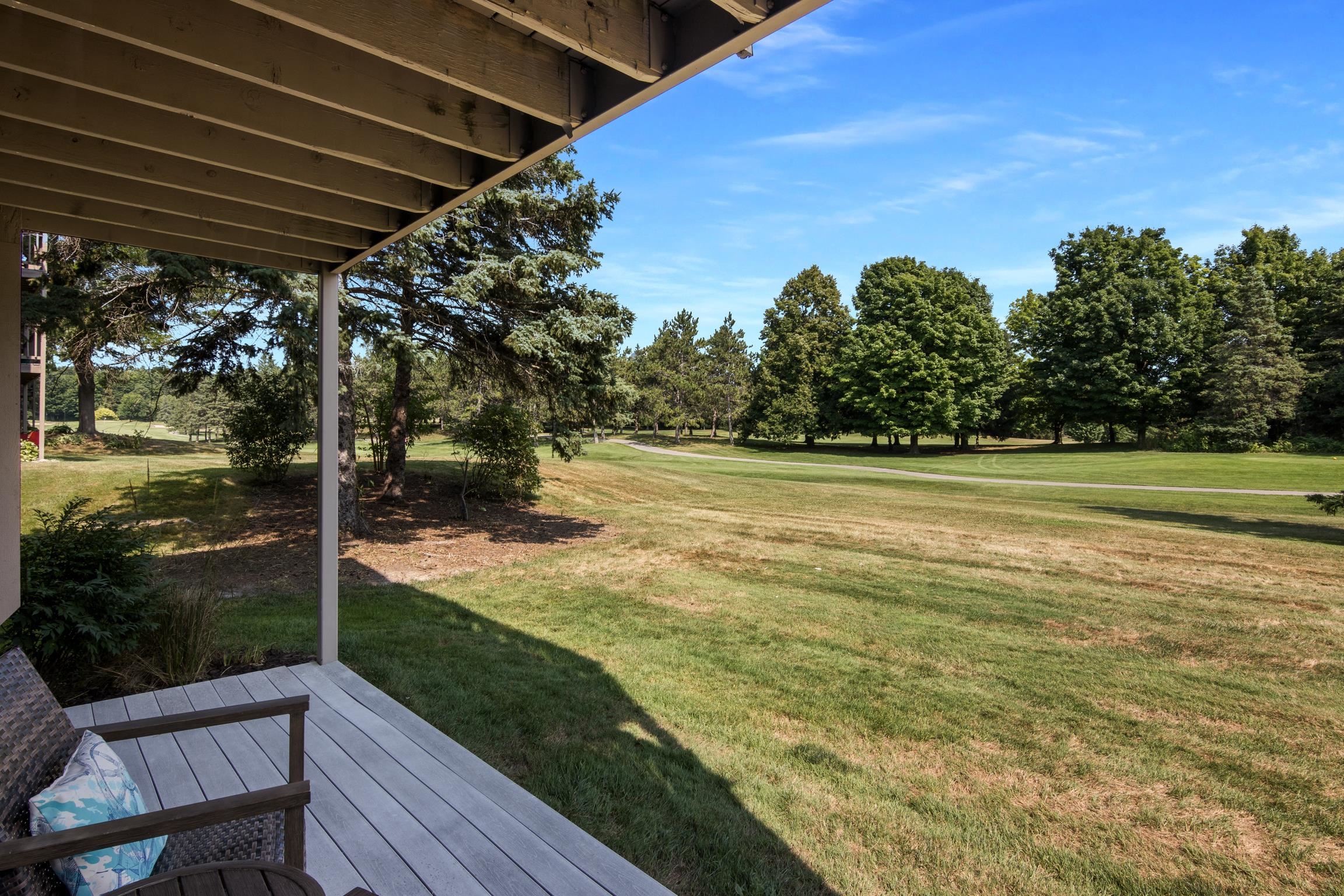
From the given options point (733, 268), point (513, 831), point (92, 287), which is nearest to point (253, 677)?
point (513, 831)

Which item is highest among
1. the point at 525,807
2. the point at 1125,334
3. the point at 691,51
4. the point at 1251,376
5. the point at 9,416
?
the point at 1125,334

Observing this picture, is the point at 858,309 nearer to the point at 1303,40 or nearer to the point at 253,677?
the point at 1303,40

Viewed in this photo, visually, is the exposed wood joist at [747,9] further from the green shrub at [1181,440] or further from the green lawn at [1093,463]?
the green shrub at [1181,440]

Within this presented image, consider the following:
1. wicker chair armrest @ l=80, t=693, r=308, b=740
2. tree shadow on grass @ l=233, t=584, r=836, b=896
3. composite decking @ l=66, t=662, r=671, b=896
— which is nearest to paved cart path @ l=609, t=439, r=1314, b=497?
tree shadow on grass @ l=233, t=584, r=836, b=896

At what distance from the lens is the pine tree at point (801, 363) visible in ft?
118

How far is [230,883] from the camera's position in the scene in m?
1.32

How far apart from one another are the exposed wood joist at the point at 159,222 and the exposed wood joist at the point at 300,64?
1435 mm

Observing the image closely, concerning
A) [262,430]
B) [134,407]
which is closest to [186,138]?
[262,430]

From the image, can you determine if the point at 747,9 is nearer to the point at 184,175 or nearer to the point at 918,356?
the point at 184,175

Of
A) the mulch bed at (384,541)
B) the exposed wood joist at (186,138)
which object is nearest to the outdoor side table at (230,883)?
the exposed wood joist at (186,138)

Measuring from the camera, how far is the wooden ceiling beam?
2434mm

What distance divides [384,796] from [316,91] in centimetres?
254

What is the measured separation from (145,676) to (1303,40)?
21939 millimetres

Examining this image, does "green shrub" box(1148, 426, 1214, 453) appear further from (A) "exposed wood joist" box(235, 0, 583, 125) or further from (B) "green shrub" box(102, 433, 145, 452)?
(B) "green shrub" box(102, 433, 145, 452)
